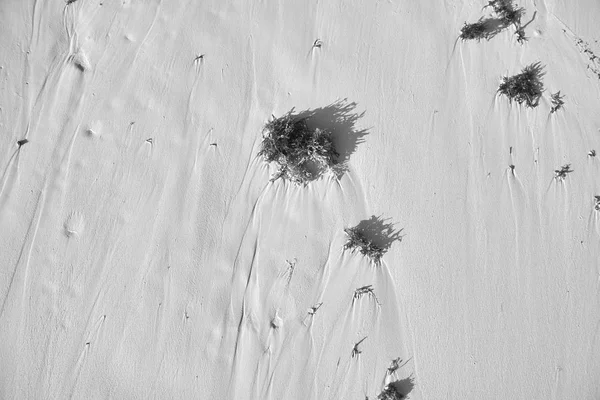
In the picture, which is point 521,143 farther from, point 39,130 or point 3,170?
point 3,170

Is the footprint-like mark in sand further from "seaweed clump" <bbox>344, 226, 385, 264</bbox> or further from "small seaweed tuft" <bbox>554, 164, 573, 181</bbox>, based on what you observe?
"small seaweed tuft" <bbox>554, 164, 573, 181</bbox>

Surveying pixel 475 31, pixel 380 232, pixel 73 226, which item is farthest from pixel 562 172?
pixel 73 226

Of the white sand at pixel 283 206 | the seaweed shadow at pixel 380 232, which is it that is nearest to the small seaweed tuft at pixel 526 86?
the white sand at pixel 283 206

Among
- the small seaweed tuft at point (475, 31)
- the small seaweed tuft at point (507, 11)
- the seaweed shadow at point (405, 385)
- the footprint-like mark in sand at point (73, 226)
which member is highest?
the small seaweed tuft at point (507, 11)

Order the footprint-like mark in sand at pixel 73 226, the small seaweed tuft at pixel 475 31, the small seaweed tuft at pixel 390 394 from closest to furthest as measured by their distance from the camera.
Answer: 1. the small seaweed tuft at pixel 390 394
2. the footprint-like mark in sand at pixel 73 226
3. the small seaweed tuft at pixel 475 31

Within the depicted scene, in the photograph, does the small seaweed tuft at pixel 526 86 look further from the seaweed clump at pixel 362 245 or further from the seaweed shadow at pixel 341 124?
the seaweed clump at pixel 362 245

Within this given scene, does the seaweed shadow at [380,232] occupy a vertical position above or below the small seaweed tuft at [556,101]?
below

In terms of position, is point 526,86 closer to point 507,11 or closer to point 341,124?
point 507,11

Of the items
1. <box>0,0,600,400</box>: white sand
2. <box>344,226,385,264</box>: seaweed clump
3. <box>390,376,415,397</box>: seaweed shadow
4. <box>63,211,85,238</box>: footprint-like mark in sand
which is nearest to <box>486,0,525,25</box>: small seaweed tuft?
<box>0,0,600,400</box>: white sand
